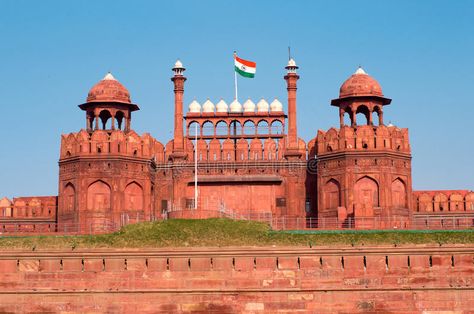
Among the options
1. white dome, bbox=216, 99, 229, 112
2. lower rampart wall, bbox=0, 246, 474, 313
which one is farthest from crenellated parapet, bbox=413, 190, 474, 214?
lower rampart wall, bbox=0, 246, 474, 313

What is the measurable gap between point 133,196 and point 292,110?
35.1 feet

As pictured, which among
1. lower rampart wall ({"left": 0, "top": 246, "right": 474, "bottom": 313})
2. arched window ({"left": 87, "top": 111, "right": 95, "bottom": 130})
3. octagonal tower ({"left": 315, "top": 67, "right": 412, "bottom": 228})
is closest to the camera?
lower rampart wall ({"left": 0, "top": 246, "right": 474, "bottom": 313})

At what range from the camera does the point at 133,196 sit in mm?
51469

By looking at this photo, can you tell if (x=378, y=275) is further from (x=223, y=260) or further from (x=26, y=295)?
(x=26, y=295)

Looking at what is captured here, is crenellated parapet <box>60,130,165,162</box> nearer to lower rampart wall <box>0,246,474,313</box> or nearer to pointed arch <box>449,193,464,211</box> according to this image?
lower rampart wall <box>0,246,474,313</box>

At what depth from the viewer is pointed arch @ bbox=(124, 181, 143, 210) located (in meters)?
51.0

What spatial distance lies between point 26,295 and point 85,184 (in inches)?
454

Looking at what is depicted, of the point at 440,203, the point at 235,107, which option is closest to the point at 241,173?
the point at 235,107

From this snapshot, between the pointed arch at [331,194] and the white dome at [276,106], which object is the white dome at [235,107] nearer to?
the white dome at [276,106]

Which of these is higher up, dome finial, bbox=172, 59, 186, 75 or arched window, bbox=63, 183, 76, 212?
dome finial, bbox=172, 59, 186, 75

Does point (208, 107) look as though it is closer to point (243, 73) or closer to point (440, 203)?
point (243, 73)

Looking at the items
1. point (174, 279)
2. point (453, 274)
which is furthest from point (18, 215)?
point (453, 274)

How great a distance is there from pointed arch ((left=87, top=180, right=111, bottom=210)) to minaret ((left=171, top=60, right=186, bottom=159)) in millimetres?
4935

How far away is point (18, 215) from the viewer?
177 feet
